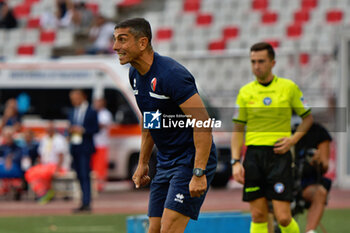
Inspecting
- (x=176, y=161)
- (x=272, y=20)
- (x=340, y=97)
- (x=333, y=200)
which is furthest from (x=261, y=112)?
(x=272, y=20)

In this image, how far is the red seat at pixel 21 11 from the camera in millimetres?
25656

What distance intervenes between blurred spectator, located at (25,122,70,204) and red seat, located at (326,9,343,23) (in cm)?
822

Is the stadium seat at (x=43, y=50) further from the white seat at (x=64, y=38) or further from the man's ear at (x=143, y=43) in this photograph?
the man's ear at (x=143, y=43)

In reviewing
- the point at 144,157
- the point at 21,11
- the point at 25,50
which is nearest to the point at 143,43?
the point at 144,157

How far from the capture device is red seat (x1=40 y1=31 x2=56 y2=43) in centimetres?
2420

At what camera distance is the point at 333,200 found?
16328 millimetres

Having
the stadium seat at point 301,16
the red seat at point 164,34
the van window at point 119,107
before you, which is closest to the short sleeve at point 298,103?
the van window at point 119,107

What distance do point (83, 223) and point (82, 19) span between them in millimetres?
12007

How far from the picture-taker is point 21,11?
25.8 m

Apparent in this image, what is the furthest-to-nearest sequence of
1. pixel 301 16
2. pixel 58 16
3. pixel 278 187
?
pixel 58 16, pixel 301 16, pixel 278 187

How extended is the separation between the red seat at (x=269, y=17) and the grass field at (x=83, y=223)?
9352 mm

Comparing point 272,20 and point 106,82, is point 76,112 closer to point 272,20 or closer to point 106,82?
point 106,82

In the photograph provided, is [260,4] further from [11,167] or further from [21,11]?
[11,167]

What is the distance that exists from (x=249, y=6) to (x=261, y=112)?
15387 millimetres
